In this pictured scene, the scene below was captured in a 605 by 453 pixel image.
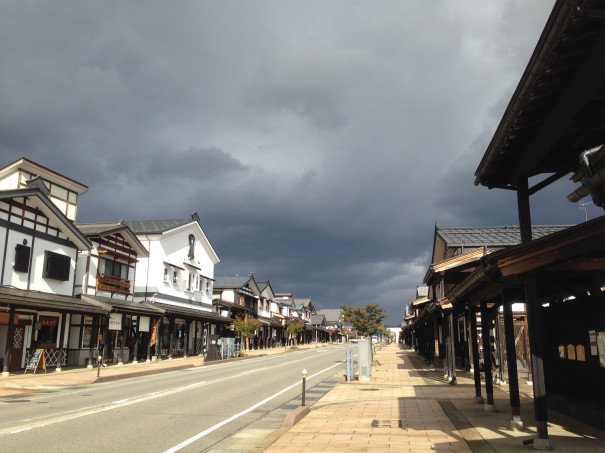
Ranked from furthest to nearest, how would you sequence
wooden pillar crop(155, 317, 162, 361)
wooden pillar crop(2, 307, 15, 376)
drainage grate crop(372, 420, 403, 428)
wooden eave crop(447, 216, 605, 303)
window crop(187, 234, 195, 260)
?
window crop(187, 234, 195, 260) < wooden pillar crop(155, 317, 162, 361) < wooden pillar crop(2, 307, 15, 376) < drainage grate crop(372, 420, 403, 428) < wooden eave crop(447, 216, 605, 303)

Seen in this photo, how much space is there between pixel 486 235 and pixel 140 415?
2203 cm

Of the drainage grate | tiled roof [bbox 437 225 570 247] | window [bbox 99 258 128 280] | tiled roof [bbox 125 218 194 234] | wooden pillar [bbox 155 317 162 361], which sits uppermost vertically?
tiled roof [bbox 125 218 194 234]

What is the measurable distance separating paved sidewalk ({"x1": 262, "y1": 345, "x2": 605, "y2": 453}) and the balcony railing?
20.7 meters

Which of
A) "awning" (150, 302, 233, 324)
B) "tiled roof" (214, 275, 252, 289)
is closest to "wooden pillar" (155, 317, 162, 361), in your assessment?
"awning" (150, 302, 233, 324)

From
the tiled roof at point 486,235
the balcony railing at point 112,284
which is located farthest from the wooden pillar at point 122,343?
the tiled roof at point 486,235

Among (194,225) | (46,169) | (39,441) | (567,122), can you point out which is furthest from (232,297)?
(567,122)

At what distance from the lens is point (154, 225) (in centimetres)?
4303

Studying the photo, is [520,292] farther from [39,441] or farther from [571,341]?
[39,441]

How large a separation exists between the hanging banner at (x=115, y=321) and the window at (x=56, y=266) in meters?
3.97

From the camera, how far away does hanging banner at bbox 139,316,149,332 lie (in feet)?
114

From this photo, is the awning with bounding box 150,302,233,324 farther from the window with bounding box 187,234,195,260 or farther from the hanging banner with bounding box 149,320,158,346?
the window with bounding box 187,234,195,260

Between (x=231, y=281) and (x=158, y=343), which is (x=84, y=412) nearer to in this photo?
(x=158, y=343)

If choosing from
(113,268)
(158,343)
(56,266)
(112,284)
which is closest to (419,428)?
(56,266)

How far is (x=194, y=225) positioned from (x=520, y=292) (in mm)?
38475
